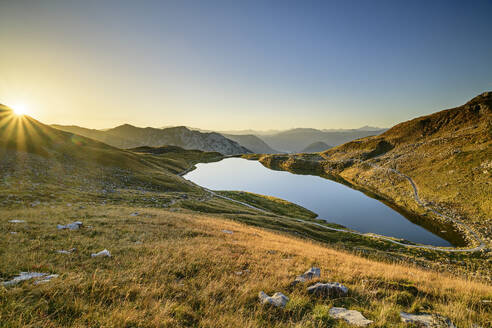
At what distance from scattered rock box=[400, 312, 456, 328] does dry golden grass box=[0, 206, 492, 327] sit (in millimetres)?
256

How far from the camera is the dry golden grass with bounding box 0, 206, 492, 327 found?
189 inches

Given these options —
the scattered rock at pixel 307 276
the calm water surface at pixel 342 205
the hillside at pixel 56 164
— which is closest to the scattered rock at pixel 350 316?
the scattered rock at pixel 307 276

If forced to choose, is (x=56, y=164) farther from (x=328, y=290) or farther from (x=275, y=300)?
(x=328, y=290)

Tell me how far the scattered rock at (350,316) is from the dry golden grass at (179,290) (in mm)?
240

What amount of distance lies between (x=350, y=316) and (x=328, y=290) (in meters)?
1.51

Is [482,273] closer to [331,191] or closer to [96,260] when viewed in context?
[96,260]

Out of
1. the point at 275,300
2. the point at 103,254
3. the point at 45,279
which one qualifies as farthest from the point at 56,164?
the point at 275,300

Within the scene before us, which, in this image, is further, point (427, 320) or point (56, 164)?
point (56, 164)

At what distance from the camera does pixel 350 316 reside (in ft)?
17.9

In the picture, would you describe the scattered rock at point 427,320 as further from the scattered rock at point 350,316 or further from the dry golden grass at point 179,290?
the scattered rock at point 350,316

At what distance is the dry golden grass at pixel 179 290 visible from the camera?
4.79 m

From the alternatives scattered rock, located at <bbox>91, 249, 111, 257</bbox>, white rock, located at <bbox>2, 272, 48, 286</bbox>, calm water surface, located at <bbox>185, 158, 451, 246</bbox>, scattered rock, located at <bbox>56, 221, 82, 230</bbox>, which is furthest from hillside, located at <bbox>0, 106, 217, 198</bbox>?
calm water surface, located at <bbox>185, 158, 451, 246</bbox>

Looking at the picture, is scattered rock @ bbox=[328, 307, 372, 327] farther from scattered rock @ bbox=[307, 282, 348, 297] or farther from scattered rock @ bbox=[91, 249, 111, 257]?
scattered rock @ bbox=[91, 249, 111, 257]

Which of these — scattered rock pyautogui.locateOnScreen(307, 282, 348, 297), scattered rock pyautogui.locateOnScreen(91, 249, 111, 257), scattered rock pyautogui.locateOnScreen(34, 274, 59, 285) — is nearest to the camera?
scattered rock pyautogui.locateOnScreen(34, 274, 59, 285)
